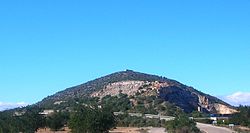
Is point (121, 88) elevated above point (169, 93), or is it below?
above

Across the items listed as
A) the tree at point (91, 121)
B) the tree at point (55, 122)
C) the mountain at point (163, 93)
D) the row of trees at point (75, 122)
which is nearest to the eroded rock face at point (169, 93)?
the mountain at point (163, 93)

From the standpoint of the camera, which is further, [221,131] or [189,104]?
[189,104]

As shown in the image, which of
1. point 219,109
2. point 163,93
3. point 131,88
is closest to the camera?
point 163,93

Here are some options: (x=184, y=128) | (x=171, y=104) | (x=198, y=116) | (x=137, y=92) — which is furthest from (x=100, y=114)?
(x=137, y=92)

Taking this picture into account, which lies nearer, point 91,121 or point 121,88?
point 91,121

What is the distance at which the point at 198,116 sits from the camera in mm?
133625

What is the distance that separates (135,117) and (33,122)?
2970 centimetres

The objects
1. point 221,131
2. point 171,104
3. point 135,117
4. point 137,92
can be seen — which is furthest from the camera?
point 137,92

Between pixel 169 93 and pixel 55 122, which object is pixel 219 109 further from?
pixel 55 122

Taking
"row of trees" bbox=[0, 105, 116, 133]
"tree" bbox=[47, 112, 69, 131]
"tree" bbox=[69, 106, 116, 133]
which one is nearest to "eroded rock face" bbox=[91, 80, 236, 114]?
"tree" bbox=[47, 112, 69, 131]

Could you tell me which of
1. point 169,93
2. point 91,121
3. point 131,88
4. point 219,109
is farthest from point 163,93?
point 91,121

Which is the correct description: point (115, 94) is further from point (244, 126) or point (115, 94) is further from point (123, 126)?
point (244, 126)

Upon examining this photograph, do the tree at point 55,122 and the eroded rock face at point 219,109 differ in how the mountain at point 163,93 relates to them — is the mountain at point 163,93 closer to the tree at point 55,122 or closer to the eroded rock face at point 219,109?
the eroded rock face at point 219,109

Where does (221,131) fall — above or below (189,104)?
below
